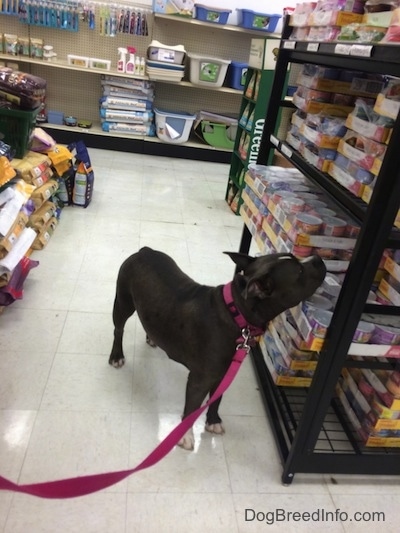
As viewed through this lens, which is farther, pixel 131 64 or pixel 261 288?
pixel 131 64

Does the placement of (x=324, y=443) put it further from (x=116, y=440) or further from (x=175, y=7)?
(x=175, y=7)

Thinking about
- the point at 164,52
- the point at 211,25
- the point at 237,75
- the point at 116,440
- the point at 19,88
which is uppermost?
the point at 211,25

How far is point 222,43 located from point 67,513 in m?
5.72

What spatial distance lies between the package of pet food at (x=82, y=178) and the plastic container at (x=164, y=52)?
191cm

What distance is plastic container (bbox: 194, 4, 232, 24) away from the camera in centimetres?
491

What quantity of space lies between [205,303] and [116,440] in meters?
0.70

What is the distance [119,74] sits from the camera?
514 centimetres

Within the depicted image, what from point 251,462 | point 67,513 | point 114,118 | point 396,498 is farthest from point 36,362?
point 114,118

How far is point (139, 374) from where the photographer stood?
2086mm

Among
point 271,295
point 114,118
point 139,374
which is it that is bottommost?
point 139,374

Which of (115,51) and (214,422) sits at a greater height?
(115,51)

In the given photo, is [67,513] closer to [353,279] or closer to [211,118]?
[353,279]

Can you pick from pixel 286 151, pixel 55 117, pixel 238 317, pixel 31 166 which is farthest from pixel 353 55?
pixel 55 117

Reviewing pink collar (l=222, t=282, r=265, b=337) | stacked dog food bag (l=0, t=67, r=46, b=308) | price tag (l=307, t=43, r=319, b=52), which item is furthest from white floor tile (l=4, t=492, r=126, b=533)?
price tag (l=307, t=43, r=319, b=52)
